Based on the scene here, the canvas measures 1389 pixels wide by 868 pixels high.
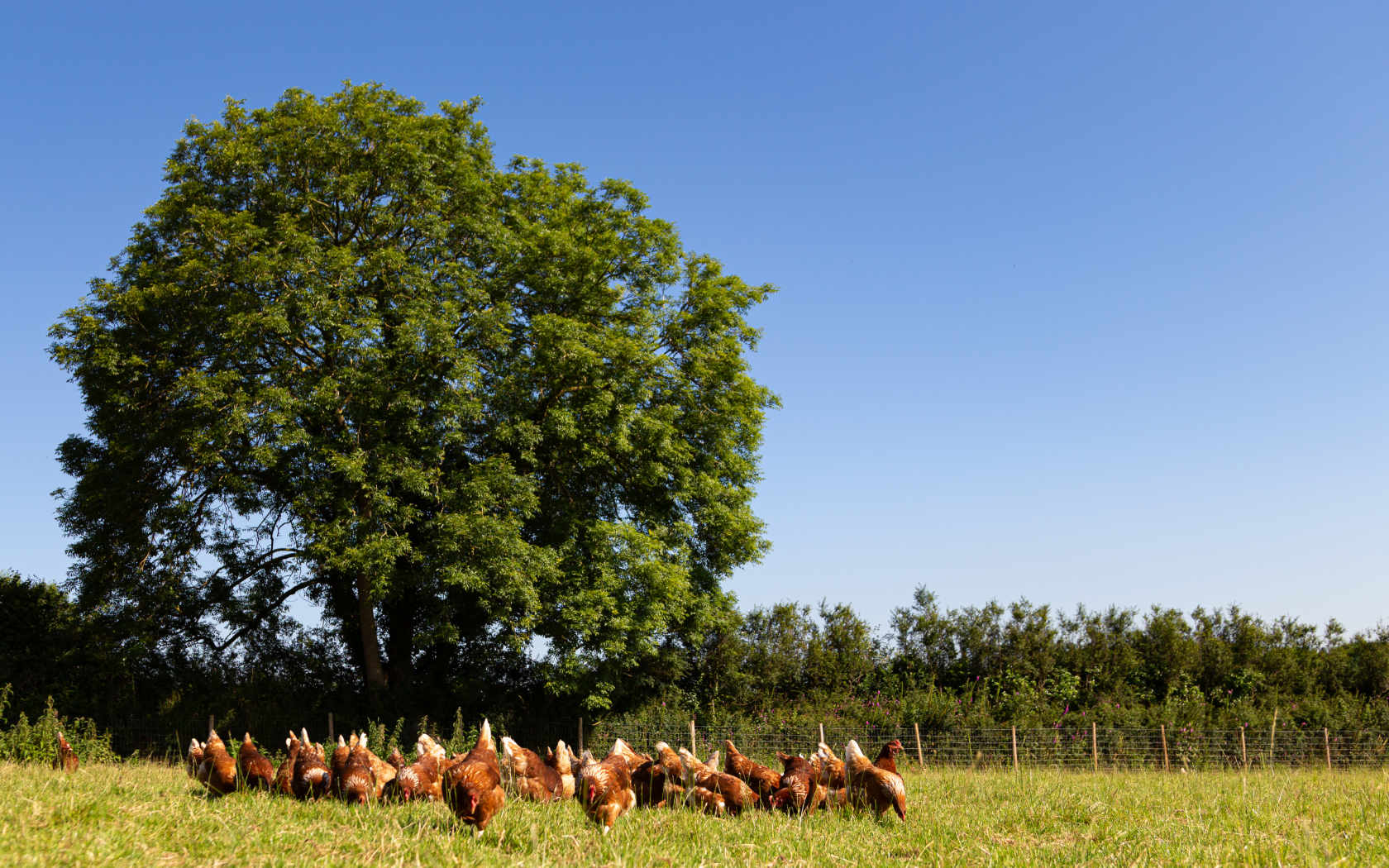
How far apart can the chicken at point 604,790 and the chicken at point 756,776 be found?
1741 mm

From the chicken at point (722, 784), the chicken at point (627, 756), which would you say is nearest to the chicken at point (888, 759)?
the chicken at point (722, 784)

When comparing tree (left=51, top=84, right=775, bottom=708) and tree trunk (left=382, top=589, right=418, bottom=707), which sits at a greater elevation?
tree (left=51, top=84, right=775, bottom=708)

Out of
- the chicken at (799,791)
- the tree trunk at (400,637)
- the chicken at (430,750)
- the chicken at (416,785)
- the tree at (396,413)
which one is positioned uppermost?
the tree at (396,413)

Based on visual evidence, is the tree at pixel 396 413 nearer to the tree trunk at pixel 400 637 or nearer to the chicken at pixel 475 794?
the tree trunk at pixel 400 637

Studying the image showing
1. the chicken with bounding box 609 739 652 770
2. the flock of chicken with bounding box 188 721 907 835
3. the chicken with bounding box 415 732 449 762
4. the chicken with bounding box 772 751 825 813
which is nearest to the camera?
the flock of chicken with bounding box 188 721 907 835

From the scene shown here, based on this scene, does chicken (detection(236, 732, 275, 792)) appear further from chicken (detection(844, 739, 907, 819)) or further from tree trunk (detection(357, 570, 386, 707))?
tree trunk (detection(357, 570, 386, 707))

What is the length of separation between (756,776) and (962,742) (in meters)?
14.6

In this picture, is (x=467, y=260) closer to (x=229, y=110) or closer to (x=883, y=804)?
(x=229, y=110)

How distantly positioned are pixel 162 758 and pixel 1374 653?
31.7m

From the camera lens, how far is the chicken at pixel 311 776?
8.43 m

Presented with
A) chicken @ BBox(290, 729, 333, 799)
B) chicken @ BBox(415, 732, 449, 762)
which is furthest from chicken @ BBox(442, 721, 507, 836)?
chicken @ BBox(290, 729, 333, 799)

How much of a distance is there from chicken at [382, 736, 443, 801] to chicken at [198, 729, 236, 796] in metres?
1.72

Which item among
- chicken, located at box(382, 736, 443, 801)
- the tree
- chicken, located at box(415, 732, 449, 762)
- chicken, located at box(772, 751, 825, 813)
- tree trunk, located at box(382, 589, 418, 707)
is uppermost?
the tree

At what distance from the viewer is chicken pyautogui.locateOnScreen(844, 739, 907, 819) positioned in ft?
29.4
